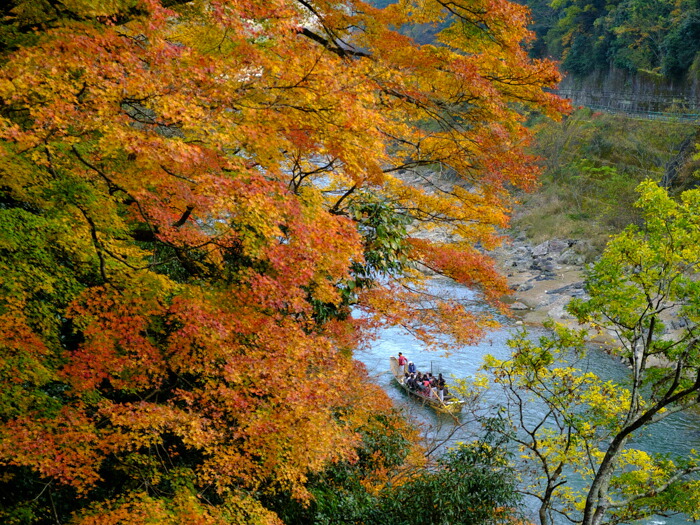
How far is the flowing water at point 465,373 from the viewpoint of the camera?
Answer: 15211mm

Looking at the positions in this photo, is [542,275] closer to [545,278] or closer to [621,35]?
[545,278]

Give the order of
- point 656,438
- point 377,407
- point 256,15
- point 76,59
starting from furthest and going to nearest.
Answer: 1. point 656,438
2. point 377,407
3. point 256,15
4. point 76,59

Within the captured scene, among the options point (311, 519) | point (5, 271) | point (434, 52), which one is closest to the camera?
point (5, 271)

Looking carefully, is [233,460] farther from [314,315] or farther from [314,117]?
[314,117]

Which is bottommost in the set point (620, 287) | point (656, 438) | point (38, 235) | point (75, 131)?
point (38, 235)

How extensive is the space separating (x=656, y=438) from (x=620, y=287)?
1089 centimetres

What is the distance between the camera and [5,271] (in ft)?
19.3

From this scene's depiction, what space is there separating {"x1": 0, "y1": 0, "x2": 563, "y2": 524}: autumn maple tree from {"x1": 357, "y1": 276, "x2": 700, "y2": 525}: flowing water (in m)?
6.96

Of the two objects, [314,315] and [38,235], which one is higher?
[314,315]

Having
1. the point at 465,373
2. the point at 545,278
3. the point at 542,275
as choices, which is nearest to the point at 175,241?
the point at 465,373

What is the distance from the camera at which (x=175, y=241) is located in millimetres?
6641

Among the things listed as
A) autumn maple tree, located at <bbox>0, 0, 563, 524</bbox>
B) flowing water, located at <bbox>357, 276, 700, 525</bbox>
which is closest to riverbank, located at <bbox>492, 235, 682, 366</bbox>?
flowing water, located at <bbox>357, 276, 700, 525</bbox>

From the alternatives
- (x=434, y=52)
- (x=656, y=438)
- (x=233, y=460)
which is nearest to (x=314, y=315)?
(x=233, y=460)

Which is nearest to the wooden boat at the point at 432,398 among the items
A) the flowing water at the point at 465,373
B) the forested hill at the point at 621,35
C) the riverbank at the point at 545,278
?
the flowing water at the point at 465,373
